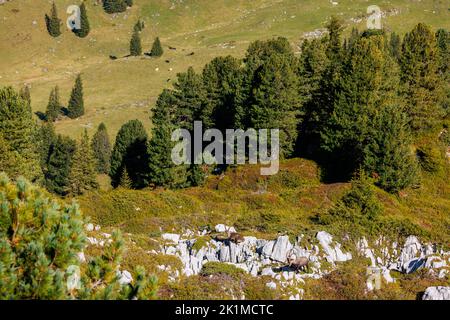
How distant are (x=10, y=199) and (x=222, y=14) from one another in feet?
622

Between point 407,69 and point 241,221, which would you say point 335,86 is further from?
point 241,221

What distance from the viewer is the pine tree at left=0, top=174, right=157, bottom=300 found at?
14.0m

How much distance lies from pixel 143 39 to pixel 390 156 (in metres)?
148

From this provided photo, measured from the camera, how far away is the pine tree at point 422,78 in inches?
2667

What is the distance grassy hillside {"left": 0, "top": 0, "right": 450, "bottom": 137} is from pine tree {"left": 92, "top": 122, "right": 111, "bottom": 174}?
18523 mm

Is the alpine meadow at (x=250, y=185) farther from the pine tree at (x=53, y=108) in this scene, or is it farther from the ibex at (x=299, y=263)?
the pine tree at (x=53, y=108)

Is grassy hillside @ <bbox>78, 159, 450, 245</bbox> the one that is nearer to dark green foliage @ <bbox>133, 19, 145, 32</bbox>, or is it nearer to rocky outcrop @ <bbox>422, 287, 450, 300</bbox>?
rocky outcrop @ <bbox>422, 287, 450, 300</bbox>

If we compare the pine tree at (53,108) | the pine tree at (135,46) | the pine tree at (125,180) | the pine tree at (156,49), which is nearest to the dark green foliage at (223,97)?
the pine tree at (125,180)

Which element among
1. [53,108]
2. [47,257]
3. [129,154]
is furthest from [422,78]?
[53,108]

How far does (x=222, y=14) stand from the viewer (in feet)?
646

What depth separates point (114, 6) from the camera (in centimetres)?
19500

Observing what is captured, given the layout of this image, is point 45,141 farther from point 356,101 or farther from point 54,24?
point 54,24

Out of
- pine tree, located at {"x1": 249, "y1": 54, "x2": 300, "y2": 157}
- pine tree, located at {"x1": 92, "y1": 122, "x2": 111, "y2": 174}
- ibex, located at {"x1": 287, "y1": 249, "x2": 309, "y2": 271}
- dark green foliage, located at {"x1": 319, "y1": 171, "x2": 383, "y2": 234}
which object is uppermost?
pine tree, located at {"x1": 249, "y1": 54, "x2": 300, "y2": 157}

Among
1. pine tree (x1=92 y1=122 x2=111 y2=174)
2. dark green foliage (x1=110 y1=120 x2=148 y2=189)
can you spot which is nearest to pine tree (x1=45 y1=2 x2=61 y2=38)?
pine tree (x1=92 y1=122 x2=111 y2=174)
